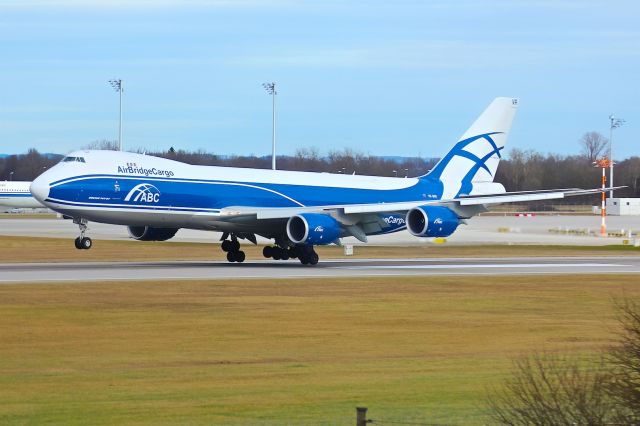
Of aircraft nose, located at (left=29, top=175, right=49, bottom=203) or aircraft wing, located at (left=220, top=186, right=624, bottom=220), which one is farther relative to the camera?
aircraft wing, located at (left=220, top=186, right=624, bottom=220)

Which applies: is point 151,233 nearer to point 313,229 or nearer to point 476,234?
point 313,229

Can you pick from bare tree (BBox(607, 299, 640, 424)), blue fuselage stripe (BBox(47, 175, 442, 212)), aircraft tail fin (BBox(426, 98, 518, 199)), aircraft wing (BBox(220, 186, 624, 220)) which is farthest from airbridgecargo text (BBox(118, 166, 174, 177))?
bare tree (BBox(607, 299, 640, 424))

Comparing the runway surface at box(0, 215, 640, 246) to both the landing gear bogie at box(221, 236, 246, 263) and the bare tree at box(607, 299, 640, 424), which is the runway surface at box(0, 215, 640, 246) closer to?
the landing gear bogie at box(221, 236, 246, 263)

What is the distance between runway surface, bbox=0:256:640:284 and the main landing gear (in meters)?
0.34

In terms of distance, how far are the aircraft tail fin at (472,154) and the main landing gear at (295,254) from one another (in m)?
8.45

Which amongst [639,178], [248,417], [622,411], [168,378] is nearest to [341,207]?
[168,378]

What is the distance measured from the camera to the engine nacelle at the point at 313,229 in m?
46.0

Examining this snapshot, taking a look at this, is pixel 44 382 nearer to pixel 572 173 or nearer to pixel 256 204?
pixel 256 204

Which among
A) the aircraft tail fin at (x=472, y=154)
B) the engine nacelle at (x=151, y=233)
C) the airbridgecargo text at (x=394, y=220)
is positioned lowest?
the engine nacelle at (x=151, y=233)

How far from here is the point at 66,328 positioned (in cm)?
2689

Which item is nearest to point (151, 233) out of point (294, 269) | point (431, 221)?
point (294, 269)

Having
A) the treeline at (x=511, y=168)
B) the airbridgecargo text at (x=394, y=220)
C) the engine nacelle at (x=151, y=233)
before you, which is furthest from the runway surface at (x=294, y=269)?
Answer: the treeline at (x=511, y=168)

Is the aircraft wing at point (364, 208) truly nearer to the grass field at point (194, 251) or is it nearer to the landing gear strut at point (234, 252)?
the landing gear strut at point (234, 252)

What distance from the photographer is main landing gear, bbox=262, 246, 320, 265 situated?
48.9 meters
